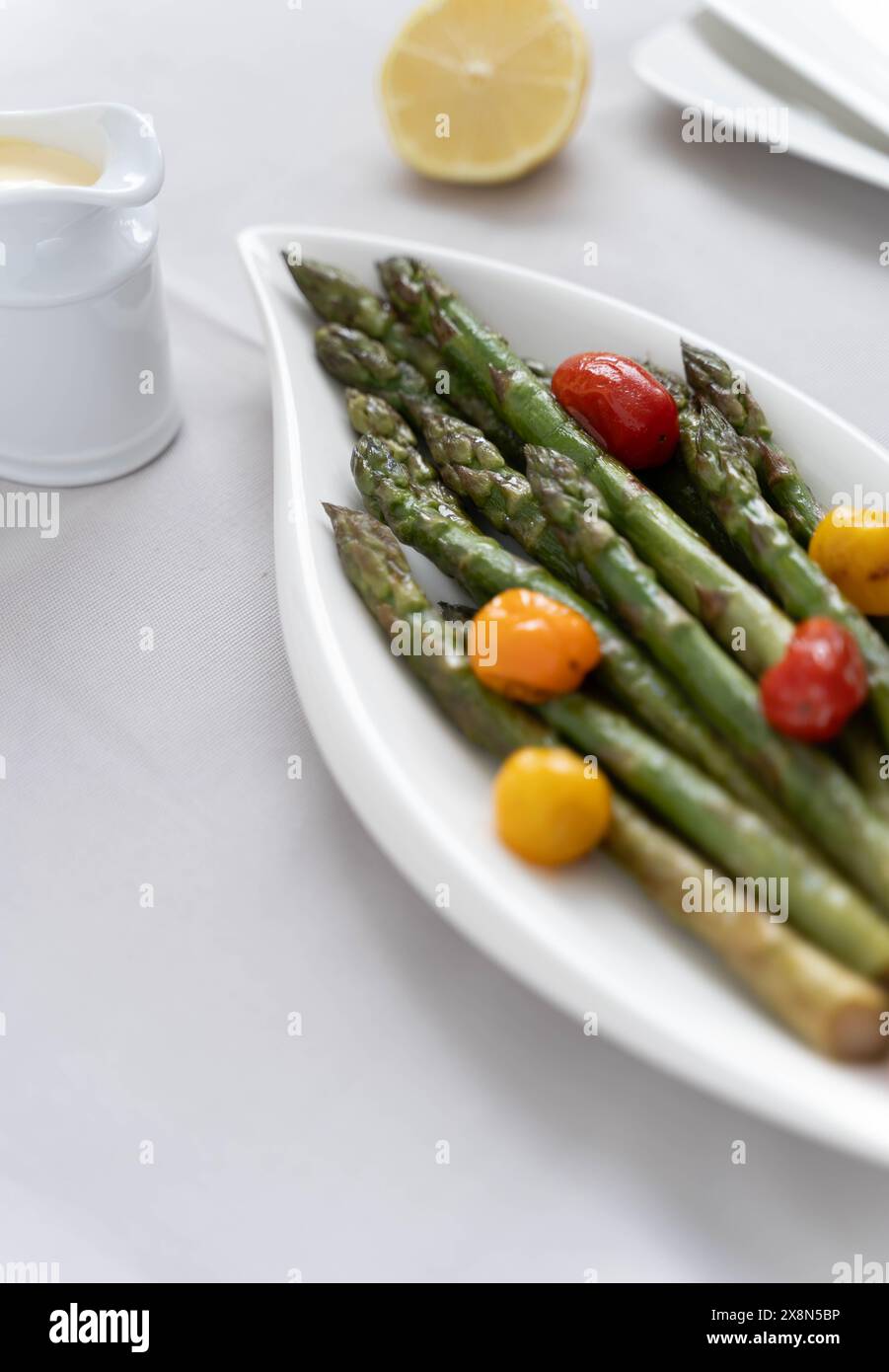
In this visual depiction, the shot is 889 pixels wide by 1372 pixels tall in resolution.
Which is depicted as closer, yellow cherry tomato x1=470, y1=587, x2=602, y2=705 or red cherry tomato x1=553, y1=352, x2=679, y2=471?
yellow cherry tomato x1=470, y1=587, x2=602, y2=705

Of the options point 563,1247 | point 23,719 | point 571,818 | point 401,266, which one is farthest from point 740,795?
point 401,266

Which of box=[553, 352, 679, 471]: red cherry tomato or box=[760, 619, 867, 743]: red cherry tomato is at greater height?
box=[553, 352, 679, 471]: red cherry tomato

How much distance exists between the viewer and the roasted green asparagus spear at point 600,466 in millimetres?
2096

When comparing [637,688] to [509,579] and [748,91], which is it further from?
[748,91]

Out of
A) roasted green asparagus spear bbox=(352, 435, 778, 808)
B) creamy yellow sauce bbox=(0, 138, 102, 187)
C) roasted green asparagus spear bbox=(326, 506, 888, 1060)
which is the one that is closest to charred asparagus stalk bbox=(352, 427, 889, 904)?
roasted green asparagus spear bbox=(352, 435, 778, 808)

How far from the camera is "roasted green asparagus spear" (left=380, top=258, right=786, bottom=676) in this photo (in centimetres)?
210

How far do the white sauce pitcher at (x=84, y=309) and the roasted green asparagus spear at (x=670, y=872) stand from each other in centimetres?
72

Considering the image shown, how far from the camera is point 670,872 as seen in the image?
1874 mm

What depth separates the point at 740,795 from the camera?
196 centimetres

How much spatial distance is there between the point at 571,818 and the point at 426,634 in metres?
0.49

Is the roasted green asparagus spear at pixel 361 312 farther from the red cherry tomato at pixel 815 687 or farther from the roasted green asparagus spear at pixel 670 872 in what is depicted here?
the red cherry tomato at pixel 815 687

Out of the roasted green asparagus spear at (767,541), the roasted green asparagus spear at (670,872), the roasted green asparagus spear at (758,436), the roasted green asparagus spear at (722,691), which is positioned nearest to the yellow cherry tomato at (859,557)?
the roasted green asparagus spear at (767,541)

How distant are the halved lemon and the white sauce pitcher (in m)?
1.25

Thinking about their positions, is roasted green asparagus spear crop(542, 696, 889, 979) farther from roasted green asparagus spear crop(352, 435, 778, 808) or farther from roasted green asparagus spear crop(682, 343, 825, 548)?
roasted green asparagus spear crop(682, 343, 825, 548)
